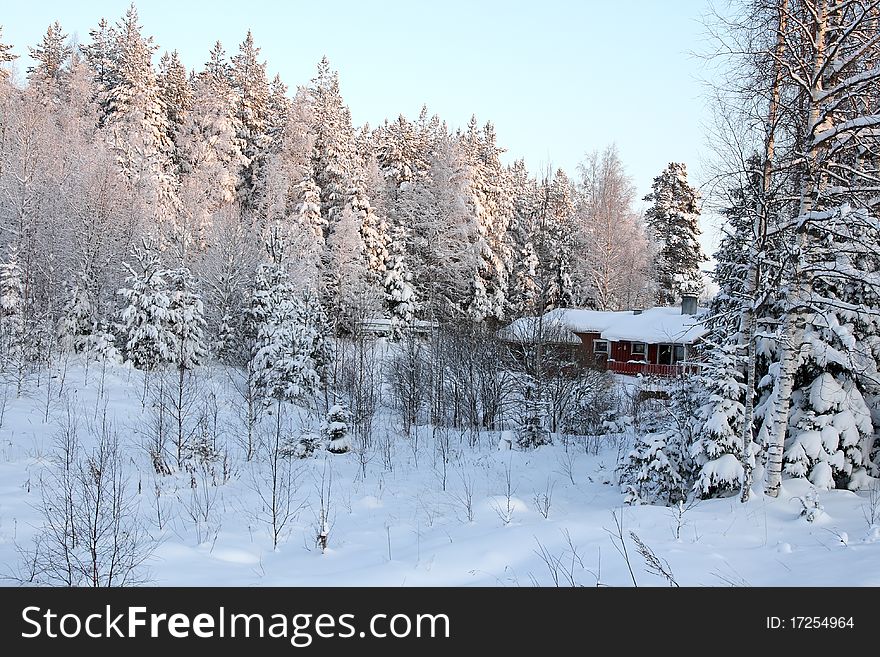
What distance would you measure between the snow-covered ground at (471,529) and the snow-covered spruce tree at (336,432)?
3.61 ft

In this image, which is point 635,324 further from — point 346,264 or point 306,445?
point 306,445

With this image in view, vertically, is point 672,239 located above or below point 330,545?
above

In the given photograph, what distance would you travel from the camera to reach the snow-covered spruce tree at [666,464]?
33.3 feet

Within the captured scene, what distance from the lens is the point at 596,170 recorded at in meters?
41.2

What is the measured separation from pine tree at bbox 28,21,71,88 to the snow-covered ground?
4106 cm

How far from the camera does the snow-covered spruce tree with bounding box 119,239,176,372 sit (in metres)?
25.0

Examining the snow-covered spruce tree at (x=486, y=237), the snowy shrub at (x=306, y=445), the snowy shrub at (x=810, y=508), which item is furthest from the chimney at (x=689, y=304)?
the snowy shrub at (x=810, y=508)

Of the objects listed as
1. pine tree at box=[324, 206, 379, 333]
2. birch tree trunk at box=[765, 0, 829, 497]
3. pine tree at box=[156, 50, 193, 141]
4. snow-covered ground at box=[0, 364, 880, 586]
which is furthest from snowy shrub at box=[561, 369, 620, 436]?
pine tree at box=[156, 50, 193, 141]

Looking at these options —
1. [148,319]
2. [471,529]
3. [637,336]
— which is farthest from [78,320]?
[637,336]

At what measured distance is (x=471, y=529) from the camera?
9.06 meters

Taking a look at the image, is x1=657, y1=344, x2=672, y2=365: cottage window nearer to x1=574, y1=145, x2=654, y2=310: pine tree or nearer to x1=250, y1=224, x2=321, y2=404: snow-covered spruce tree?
x1=574, y1=145, x2=654, y2=310: pine tree

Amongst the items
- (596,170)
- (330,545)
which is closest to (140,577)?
(330,545)

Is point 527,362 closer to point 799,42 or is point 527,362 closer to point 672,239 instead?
point 799,42
